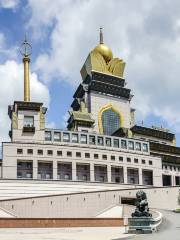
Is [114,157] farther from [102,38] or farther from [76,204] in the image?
[102,38]

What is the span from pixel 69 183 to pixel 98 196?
1052 centimetres

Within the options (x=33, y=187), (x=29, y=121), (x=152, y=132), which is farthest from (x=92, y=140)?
(x=152, y=132)

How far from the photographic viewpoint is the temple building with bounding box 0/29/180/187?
87875mm

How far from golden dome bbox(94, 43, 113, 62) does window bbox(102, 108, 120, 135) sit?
1808cm

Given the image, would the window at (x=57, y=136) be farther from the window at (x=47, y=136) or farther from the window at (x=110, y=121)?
the window at (x=110, y=121)

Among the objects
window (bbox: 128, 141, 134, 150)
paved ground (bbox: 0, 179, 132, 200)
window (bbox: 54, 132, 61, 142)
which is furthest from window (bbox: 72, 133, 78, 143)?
paved ground (bbox: 0, 179, 132, 200)

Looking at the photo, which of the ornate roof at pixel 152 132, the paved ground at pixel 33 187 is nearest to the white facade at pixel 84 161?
the paved ground at pixel 33 187

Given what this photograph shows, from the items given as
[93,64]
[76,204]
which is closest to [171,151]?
[93,64]

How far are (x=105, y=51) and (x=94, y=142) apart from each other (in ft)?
132

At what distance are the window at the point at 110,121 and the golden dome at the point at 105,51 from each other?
59.3 feet

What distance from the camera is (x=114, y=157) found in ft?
313

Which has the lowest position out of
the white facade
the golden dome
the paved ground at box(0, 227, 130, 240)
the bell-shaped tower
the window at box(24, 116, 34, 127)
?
the paved ground at box(0, 227, 130, 240)

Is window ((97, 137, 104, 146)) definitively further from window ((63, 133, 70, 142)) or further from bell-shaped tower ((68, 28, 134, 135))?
bell-shaped tower ((68, 28, 134, 135))

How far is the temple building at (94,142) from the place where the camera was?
87875mm
